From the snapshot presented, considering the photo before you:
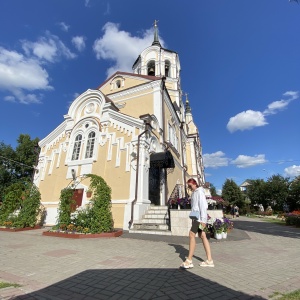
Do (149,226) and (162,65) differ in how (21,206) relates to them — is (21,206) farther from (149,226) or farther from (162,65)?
(162,65)

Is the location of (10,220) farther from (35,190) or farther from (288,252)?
(288,252)

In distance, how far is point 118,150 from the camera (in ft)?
41.9

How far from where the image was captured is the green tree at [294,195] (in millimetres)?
37056

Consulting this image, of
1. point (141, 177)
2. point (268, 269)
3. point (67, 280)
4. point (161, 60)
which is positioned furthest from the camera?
point (161, 60)

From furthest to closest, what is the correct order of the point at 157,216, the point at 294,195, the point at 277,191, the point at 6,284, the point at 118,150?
the point at 277,191 → the point at 294,195 → the point at 118,150 → the point at 157,216 → the point at 6,284

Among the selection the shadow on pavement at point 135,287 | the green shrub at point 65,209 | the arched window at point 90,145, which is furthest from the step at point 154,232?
the arched window at point 90,145

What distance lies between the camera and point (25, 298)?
2766 mm

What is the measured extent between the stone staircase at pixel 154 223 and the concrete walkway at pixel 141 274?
11.7 ft

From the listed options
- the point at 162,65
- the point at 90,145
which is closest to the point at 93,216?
the point at 90,145

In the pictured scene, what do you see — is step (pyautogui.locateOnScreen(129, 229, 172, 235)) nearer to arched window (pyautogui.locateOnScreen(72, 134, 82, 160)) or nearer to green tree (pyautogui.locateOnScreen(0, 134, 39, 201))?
arched window (pyautogui.locateOnScreen(72, 134, 82, 160))

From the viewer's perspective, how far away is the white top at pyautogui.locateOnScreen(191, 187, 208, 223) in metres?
4.41

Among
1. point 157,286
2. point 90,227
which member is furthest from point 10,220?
point 157,286

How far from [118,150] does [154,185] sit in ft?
11.4

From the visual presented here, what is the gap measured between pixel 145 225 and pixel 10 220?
26.1ft
